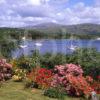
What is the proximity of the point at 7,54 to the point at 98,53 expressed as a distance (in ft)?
29.5

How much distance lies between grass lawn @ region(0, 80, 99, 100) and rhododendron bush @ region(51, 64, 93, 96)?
0.65 metres

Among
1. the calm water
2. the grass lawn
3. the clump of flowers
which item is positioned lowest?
the grass lawn

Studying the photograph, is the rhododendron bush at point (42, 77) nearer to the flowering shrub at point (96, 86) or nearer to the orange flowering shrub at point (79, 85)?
the orange flowering shrub at point (79, 85)

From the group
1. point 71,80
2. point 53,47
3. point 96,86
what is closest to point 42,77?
point 71,80

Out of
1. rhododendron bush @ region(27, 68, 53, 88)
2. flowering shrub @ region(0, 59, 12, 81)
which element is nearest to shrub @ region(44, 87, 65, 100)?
rhododendron bush @ region(27, 68, 53, 88)

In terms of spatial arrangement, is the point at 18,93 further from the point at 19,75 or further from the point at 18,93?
the point at 19,75

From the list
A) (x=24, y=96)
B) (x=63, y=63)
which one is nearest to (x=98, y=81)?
(x=63, y=63)

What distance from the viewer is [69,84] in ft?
48.9

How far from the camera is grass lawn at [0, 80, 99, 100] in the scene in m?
13.6

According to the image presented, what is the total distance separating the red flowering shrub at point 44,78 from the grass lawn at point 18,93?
56 centimetres

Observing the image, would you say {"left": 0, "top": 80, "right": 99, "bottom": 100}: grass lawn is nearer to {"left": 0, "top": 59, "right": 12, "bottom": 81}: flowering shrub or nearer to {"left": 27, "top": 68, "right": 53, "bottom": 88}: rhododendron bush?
{"left": 27, "top": 68, "right": 53, "bottom": 88}: rhododendron bush

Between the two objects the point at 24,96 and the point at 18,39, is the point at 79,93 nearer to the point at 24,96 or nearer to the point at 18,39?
the point at 24,96

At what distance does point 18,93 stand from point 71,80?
2.46 metres

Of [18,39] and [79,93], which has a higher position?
[18,39]
